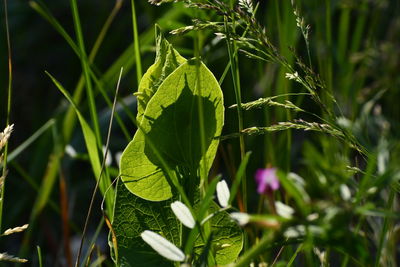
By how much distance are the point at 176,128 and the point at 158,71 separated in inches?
3.9

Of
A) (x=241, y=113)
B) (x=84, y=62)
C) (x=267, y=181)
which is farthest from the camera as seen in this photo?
(x=84, y=62)

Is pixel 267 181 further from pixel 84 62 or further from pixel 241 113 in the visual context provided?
pixel 84 62

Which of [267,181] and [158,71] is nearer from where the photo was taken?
[267,181]

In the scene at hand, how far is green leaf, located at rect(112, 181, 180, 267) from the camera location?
103 cm

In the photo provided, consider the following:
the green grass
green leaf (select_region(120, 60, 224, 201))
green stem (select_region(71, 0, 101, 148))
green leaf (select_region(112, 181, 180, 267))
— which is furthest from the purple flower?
green stem (select_region(71, 0, 101, 148))

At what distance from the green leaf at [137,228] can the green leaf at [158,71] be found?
14cm

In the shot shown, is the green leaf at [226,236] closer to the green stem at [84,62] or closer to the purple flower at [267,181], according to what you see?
the green stem at [84,62]

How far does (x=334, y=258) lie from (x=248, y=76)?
76cm

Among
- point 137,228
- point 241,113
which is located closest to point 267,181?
point 241,113

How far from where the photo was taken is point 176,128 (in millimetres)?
972

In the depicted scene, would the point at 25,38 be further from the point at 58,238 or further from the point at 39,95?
the point at 58,238

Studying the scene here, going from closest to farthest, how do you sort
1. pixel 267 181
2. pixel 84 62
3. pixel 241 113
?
1. pixel 267 181
2. pixel 241 113
3. pixel 84 62

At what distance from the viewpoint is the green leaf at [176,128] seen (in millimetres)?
948

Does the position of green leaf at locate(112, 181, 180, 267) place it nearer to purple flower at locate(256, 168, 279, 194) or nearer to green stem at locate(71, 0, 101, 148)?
green stem at locate(71, 0, 101, 148)
